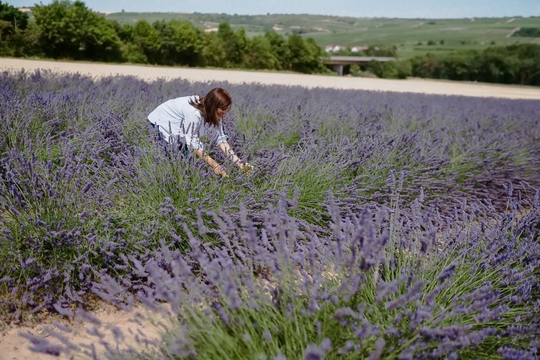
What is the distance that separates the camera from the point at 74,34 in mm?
29875

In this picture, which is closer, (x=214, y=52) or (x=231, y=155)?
(x=231, y=155)

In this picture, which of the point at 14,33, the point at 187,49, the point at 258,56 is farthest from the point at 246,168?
the point at 258,56

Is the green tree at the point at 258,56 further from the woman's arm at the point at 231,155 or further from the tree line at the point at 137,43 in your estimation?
the woman's arm at the point at 231,155

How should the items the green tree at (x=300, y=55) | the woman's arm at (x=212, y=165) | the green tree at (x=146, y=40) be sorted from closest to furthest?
the woman's arm at (x=212, y=165) < the green tree at (x=146, y=40) < the green tree at (x=300, y=55)

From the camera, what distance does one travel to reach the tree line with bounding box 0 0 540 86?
2931 centimetres

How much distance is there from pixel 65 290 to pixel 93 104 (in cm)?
265

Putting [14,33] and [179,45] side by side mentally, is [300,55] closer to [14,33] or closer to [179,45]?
[179,45]

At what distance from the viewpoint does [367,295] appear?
1673 millimetres

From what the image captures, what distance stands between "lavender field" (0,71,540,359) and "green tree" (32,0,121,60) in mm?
28380

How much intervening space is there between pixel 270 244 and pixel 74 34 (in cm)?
3216

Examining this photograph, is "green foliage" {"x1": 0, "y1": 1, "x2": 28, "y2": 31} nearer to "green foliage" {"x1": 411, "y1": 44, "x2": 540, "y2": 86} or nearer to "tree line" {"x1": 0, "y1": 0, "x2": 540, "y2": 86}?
"tree line" {"x1": 0, "y1": 0, "x2": 540, "y2": 86}

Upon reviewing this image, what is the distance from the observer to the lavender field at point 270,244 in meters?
1.35

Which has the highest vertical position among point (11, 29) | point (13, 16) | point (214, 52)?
point (13, 16)

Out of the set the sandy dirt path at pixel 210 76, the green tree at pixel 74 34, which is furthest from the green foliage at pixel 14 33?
the sandy dirt path at pixel 210 76
